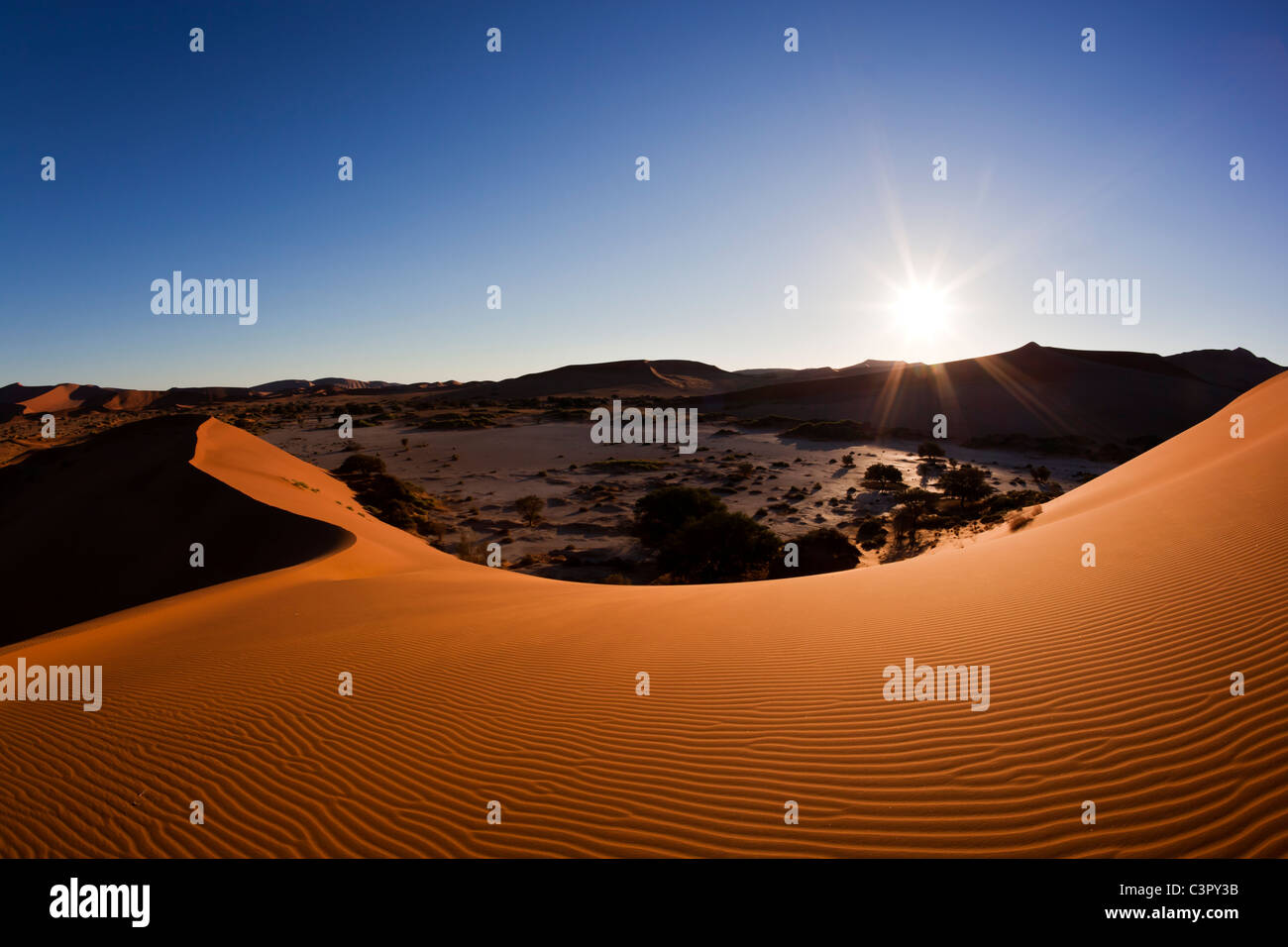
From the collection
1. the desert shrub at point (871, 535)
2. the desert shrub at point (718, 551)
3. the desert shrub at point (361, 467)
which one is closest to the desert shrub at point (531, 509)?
the desert shrub at point (718, 551)

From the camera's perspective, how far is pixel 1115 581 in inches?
273

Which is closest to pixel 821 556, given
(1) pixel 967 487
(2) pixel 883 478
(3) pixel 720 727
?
(1) pixel 967 487

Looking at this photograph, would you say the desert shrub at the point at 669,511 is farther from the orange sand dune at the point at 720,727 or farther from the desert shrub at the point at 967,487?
the orange sand dune at the point at 720,727

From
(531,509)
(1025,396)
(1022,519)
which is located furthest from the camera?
(1025,396)

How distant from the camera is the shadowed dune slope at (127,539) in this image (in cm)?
1420

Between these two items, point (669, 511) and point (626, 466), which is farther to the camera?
point (626, 466)

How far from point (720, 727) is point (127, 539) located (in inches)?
731

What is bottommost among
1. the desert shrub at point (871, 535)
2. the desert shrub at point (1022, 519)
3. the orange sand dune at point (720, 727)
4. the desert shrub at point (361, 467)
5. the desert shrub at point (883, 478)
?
the orange sand dune at point (720, 727)

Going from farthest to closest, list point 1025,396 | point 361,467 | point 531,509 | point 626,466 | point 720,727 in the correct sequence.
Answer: point 1025,396
point 626,466
point 361,467
point 531,509
point 720,727

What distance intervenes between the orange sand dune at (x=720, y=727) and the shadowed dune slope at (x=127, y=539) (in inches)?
238

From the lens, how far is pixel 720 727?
464 cm

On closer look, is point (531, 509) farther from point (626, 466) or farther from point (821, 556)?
point (626, 466)

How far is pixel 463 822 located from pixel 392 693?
260 centimetres
